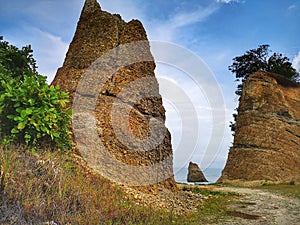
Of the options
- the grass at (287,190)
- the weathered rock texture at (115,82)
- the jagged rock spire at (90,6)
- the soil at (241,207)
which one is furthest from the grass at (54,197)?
the jagged rock spire at (90,6)

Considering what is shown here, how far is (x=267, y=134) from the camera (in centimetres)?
2470

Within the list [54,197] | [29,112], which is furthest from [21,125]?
[54,197]

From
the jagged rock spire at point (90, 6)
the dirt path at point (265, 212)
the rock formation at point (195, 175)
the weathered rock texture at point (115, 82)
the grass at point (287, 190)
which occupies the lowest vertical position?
the dirt path at point (265, 212)

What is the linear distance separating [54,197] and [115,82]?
264 inches

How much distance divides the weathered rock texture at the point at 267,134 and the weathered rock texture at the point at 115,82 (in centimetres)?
1352

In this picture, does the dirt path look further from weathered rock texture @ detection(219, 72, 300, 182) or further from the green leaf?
weathered rock texture @ detection(219, 72, 300, 182)

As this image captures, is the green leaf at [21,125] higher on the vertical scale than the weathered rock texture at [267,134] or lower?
lower

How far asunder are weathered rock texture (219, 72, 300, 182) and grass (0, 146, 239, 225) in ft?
54.0

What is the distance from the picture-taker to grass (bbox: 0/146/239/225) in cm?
546

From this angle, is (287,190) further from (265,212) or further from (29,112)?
(29,112)

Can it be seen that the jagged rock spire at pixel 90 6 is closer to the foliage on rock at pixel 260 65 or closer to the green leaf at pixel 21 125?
the green leaf at pixel 21 125

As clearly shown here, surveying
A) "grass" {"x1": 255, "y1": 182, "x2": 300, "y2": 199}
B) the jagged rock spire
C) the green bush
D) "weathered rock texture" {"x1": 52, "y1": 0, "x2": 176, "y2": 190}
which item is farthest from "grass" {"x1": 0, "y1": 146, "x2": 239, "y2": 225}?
the jagged rock spire

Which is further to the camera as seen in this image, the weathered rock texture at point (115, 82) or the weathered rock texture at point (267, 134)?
the weathered rock texture at point (267, 134)

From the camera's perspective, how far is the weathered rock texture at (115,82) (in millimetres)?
11023
